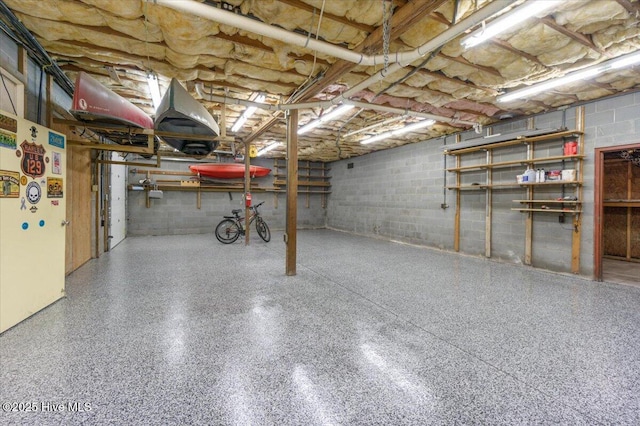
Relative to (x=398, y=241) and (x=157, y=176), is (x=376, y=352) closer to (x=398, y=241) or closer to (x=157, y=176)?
(x=398, y=241)

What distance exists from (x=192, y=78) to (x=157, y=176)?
5620 millimetres

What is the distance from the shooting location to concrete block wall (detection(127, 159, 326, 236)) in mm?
7801

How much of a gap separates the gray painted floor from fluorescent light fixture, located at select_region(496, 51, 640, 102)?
8.07ft

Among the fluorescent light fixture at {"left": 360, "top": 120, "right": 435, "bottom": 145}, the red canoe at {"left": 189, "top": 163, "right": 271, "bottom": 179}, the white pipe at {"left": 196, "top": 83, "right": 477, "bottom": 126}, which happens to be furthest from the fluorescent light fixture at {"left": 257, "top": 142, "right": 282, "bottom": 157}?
the white pipe at {"left": 196, "top": 83, "right": 477, "bottom": 126}

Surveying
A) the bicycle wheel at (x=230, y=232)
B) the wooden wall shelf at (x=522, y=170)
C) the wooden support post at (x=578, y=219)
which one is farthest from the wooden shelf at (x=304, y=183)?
the wooden support post at (x=578, y=219)

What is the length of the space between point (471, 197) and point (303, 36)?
4.79 m

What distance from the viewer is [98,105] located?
117 inches

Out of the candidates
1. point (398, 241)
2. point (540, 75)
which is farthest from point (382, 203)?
point (540, 75)

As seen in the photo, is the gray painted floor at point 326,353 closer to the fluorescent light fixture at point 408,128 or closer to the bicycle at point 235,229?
the fluorescent light fixture at point 408,128

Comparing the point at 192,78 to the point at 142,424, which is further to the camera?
the point at 192,78

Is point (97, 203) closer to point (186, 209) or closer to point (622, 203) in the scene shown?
point (186, 209)

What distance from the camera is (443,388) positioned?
162 cm

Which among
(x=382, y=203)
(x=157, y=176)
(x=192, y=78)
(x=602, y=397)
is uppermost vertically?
(x=192, y=78)

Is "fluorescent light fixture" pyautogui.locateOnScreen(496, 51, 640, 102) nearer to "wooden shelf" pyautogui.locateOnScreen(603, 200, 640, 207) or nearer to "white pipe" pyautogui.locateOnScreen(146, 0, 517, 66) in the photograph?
"white pipe" pyautogui.locateOnScreen(146, 0, 517, 66)
